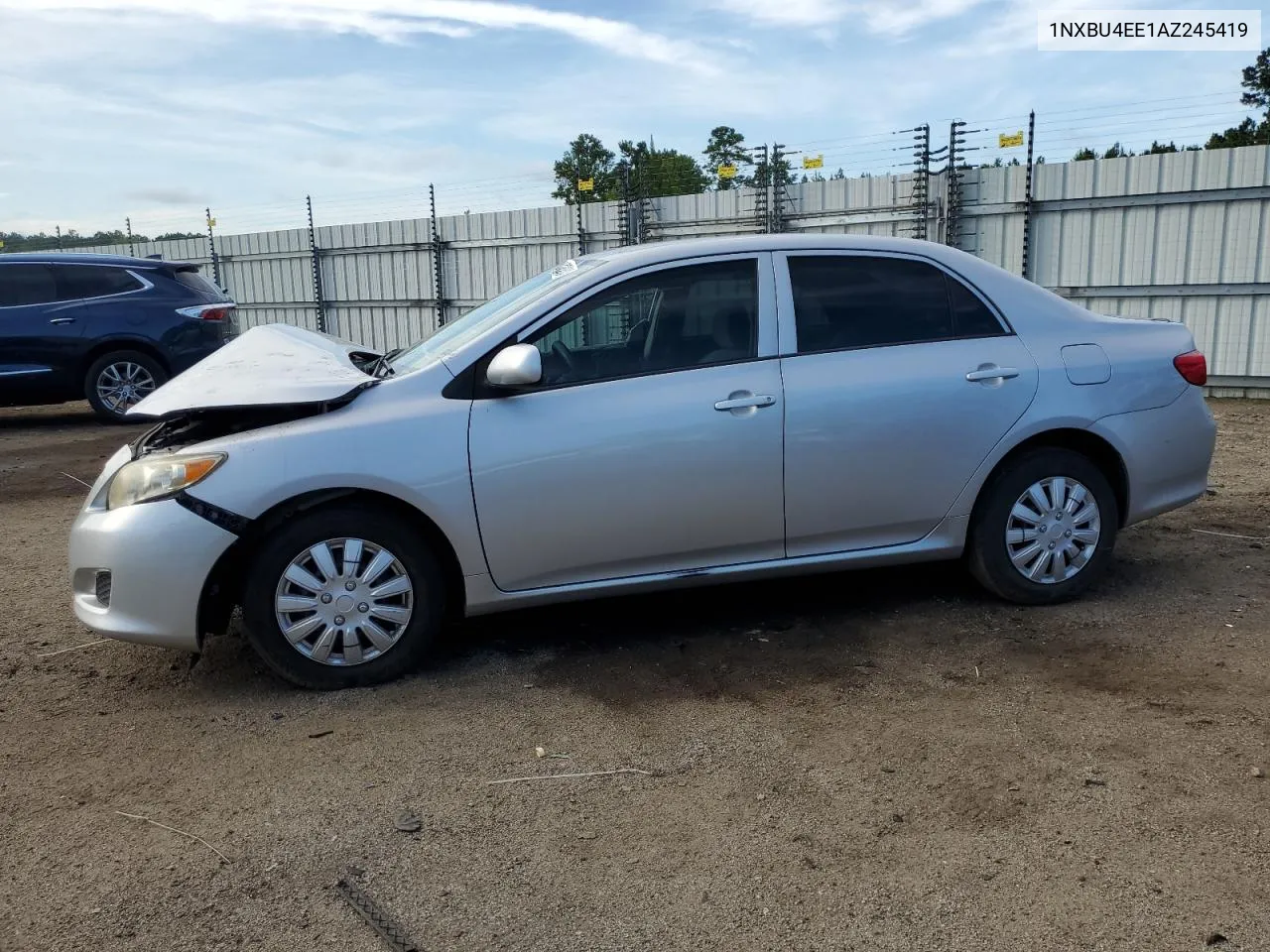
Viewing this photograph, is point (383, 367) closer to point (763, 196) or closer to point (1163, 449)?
point (1163, 449)

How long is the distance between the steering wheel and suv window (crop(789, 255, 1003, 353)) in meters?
0.93

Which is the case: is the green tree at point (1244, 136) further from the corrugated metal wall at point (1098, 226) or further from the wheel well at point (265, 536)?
the wheel well at point (265, 536)

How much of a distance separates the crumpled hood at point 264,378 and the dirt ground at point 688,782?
1.08 m

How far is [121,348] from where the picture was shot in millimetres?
10789

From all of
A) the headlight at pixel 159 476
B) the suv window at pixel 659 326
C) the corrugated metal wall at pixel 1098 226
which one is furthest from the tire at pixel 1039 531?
the corrugated metal wall at pixel 1098 226

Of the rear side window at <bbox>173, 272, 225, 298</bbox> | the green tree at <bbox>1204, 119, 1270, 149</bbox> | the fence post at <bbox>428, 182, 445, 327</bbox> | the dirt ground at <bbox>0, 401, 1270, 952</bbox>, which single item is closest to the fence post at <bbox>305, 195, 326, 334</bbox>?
the fence post at <bbox>428, 182, 445, 327</bbox>

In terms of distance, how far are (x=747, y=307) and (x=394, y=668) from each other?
1958mm

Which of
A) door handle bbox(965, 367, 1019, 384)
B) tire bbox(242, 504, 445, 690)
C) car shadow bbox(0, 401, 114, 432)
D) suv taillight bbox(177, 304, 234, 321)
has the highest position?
suv taillight bbox(177, 304, 234, 321)

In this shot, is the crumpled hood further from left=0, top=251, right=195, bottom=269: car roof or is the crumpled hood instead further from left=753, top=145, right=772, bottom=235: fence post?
left=753, top=145, right=772, bottom=235: fence post

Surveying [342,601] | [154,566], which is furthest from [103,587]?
[342,601]

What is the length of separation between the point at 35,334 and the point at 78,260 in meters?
0.91

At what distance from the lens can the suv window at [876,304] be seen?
4316 mm

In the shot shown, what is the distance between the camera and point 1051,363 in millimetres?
4473

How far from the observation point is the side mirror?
150 inches
